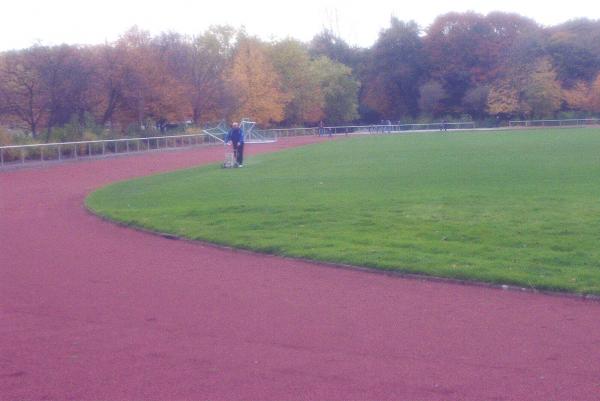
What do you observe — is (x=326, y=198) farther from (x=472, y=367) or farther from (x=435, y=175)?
(x=472, y=367)

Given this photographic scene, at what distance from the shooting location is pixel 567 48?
93.4 meters

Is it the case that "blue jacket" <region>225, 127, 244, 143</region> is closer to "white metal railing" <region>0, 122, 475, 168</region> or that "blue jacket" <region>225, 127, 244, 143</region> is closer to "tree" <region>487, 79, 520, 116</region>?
"white metal railing" <region>0, 122, 475, 168</region>

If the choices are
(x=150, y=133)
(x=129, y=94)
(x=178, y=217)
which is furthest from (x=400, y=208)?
(x=129, y=94)

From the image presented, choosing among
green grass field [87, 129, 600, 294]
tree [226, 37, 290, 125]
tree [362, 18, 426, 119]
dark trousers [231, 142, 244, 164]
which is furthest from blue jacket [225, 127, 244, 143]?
tree [362, 18, 426, 119]

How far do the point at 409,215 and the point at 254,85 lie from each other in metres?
60.8

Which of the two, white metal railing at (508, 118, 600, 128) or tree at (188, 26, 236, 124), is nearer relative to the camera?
tree at (188, 26, 236, 124)

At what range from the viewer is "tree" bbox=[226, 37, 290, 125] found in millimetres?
71688

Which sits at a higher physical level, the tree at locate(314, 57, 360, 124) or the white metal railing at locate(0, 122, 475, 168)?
the tree at locate(314, 57, 360, 124)

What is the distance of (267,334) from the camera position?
8148mm

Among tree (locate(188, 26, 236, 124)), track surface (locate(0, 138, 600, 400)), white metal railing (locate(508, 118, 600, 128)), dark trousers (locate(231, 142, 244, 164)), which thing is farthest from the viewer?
white metal railing (locate(508, 118, 600, 128))

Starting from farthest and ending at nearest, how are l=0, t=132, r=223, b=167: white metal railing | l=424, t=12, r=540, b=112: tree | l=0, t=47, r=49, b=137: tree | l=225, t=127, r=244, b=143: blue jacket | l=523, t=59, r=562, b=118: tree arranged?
1. l=424, t=12, r=540, b=112: tree
2. l=523, t=59, r=562, b=118: tree
3. l=0, t=47, r=49, b=137: tree
4. l=0, t=132, r=223, b=167: white metal railing
5. l=225, t=127, r=244, b=143: blue jacket

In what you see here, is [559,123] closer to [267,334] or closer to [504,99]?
[504,99]

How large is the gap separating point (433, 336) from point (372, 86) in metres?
98.4

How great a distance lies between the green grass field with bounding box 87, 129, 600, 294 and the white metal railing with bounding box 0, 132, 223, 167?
33.4 feet
